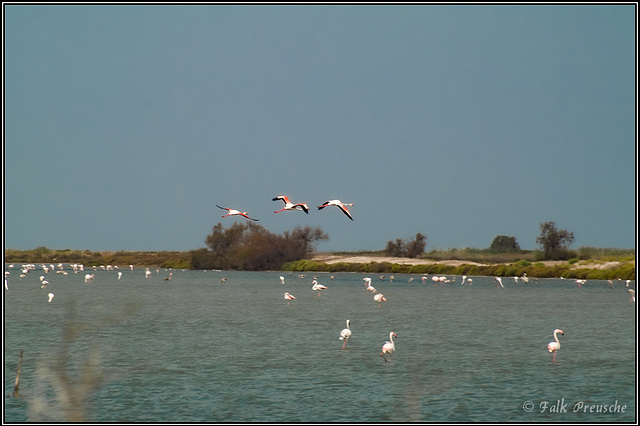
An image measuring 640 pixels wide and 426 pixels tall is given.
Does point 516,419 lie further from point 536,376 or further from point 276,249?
point 276,249

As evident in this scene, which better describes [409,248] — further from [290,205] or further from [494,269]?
[290,205]

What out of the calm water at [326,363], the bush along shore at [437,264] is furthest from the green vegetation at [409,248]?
the calm water at [326,363]

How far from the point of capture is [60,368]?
20.3m

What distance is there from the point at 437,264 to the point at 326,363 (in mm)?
76388

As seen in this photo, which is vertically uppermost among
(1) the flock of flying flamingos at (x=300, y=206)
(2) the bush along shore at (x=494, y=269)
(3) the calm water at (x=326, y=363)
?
(1) the flock of flying flamingos at (x=300, y=206)

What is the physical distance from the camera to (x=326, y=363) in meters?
22.4

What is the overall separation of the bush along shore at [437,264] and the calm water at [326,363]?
38.7 m

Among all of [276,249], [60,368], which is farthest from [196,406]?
[276,249]

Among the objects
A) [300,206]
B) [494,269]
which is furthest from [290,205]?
[494,269]

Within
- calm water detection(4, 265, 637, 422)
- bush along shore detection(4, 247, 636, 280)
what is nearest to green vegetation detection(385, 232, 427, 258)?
bush along shore detection(4, 247, 636, 280)

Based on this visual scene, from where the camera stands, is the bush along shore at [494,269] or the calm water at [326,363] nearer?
the calm water at [326,363]

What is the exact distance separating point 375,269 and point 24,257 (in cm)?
8602

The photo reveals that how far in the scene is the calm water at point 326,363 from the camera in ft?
53.5

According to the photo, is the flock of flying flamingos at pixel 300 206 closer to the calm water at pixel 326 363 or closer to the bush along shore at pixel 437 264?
the calm water at pixel 326 363
